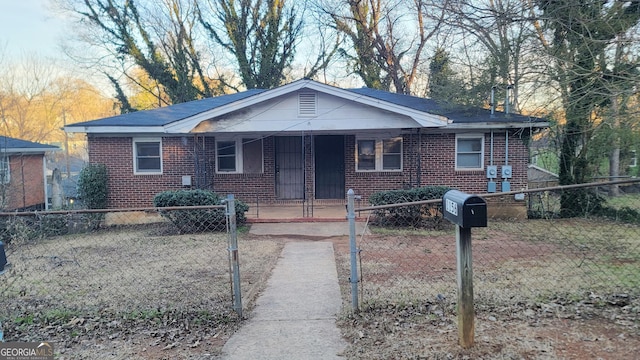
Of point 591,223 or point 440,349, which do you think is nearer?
point 440,349

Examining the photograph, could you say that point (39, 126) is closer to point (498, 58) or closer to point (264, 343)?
point (498, 58)

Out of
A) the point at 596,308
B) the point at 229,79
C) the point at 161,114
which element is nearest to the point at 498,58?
the point at 596,308

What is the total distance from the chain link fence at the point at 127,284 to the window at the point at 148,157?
244cm

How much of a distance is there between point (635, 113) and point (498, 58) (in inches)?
179

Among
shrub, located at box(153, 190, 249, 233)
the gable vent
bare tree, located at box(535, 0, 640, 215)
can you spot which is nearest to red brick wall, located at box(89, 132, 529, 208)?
shrub, located at box(153, 190, 249, 233)

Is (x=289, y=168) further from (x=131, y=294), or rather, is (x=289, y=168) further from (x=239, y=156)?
(x=131, y=294)

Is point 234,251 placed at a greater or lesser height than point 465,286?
greater

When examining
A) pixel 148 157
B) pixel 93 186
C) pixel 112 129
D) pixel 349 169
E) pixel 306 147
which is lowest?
pixel 93 186

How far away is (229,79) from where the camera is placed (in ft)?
93.0

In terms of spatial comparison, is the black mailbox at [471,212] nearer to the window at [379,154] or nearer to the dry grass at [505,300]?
the dry grass at [505,300]

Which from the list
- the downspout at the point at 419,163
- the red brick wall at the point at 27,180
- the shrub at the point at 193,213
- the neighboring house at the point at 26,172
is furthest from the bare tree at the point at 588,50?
the red brick wall at the point at 27,180

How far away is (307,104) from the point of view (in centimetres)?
1147

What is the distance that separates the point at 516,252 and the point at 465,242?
5317 millimetres

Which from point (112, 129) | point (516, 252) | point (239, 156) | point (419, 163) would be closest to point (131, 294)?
point (516, 252)
